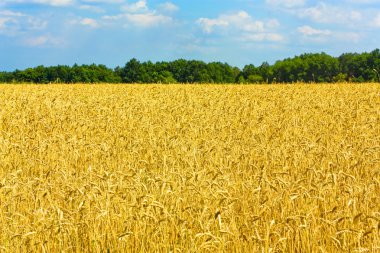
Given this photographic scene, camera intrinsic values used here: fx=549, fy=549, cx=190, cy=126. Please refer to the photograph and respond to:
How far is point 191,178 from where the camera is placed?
5105mm

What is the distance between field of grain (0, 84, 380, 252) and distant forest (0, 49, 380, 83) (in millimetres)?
40645

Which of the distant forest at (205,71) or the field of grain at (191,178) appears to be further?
the distant forest at (205,71)

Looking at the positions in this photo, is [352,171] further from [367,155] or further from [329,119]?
[329,119]

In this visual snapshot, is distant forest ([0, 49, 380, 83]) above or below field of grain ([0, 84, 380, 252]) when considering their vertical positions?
above

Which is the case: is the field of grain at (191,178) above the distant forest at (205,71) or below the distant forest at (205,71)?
below

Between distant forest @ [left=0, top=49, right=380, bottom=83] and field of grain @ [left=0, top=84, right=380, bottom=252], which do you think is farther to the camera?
distant forest @ [left=0, top=49, right=380, bottom=83]

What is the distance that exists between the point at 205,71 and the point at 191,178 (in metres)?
65.9

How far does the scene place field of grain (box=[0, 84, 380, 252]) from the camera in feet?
13.8

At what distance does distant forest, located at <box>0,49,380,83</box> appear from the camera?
2194 inches

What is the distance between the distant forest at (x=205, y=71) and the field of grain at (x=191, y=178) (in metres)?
40.6

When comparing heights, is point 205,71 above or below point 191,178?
above

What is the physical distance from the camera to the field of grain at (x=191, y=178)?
4207 millimetres

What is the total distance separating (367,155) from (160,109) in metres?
7.25

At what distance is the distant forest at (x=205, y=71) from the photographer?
5573cm
